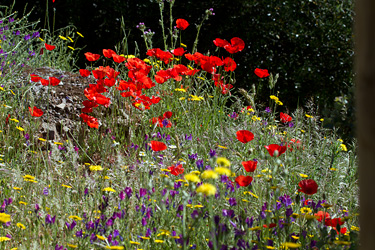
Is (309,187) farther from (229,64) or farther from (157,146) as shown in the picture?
(229,64)

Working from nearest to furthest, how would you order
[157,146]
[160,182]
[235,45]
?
[157,146]
[160,182]
[235,45]

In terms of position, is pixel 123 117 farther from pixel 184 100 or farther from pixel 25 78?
pixel 25 78

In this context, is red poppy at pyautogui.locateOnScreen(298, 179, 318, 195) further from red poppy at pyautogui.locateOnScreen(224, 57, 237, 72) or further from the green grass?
red poppy at pyautogui.locateOnScreen(224, 57, 237, 72)

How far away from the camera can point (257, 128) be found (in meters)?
3.27

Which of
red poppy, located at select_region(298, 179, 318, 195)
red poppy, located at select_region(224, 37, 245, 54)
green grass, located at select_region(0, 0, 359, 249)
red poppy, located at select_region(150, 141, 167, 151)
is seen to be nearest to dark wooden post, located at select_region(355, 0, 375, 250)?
green grass, located at select_region(0, 0, 359, 249)

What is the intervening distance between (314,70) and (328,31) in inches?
22.1

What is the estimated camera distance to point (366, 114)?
0.86 meters

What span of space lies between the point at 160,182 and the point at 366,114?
1740 millimetres

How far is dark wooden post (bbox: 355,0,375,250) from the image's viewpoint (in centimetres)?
84

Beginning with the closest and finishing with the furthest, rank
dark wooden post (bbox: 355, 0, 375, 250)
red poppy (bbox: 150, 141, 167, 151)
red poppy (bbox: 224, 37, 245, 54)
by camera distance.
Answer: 1. dark wooden post (bbox: 355, 0, 375, 250)
2. red poppy (bbox: 150, 141, 167, 151)
3. red poppy (bbox: 224, 37, 245, 54)

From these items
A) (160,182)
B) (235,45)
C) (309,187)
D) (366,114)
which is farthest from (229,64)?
(366,114)

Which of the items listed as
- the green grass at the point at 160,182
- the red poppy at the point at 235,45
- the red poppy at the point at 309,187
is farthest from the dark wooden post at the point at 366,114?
the red poppy at the point at 235,45

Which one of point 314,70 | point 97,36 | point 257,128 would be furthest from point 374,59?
point 97,36

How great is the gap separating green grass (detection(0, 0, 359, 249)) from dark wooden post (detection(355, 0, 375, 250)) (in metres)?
0.58
